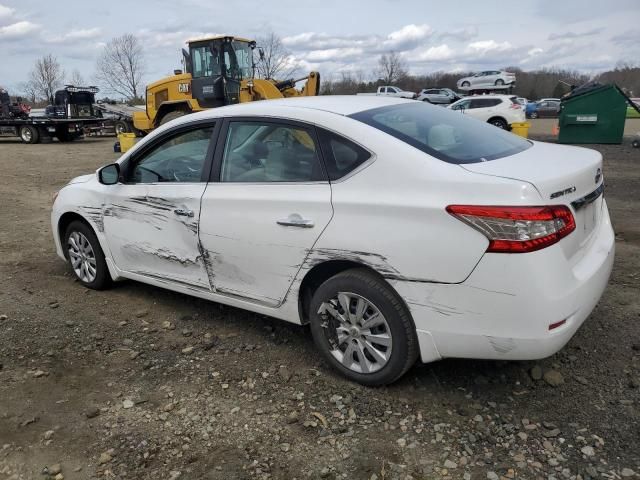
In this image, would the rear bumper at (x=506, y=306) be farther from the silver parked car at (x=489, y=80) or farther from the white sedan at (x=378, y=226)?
the silver parked car at (x=489, y=80)

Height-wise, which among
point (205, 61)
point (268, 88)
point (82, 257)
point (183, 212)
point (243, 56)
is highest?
point (243, 56)

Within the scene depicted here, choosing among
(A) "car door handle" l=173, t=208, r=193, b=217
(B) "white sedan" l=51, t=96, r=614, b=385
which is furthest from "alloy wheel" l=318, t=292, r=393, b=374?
(A) "car door handle" l=173, t=208, r=193, b=217

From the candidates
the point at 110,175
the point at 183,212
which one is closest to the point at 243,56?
the point at 110,175

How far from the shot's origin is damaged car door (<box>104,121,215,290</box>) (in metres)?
3.72

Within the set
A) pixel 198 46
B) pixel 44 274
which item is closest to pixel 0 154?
pixel 198 46

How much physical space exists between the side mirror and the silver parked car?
43.7 meters

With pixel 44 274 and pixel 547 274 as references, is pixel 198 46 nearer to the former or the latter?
pixel 44 274

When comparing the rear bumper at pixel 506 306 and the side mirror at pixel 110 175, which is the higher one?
the side mirror at pixel 110 175

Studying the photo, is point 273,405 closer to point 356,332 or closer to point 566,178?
point 356,332

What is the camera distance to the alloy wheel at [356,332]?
2.95 metres

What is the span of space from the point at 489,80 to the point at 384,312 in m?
46.8

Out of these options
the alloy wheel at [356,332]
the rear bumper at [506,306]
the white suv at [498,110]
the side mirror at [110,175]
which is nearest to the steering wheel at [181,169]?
the side mirror at [110,175]

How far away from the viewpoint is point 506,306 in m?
2.53

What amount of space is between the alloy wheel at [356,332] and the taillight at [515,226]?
2.45 feet
